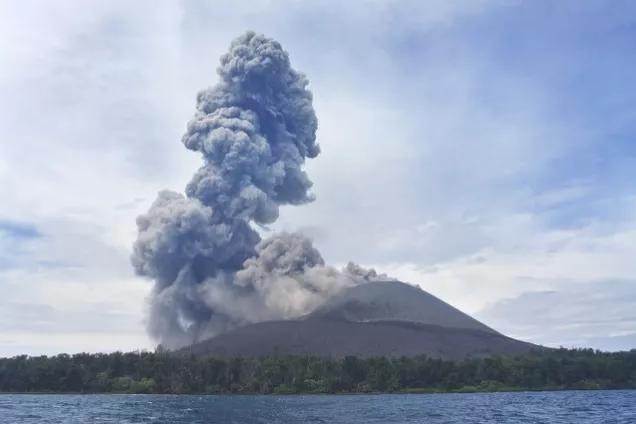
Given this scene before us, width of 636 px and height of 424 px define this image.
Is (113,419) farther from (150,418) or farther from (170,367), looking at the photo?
(170,367)

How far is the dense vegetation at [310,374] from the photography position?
5546 inches

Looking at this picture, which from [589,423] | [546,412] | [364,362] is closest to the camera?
[589,423]

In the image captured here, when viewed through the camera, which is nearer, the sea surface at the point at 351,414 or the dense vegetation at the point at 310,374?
the sea surface at the point at 351,414

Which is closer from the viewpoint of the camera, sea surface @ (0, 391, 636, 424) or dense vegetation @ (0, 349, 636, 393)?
sea surface @ (0, 391, 636, 424)

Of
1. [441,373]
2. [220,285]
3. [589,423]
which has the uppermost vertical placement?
[220,285]

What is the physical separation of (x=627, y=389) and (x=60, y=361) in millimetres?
116481

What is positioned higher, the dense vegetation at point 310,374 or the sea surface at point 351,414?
the dense vegetation at point 310,374

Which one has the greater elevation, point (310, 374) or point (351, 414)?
point (310, 374)

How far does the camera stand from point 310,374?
14162 cm

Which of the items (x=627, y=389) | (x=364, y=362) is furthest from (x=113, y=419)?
(x=627, y=389)

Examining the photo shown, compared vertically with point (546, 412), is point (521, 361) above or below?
above

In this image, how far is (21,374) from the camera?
158875 millimetres

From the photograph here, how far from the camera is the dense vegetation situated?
141 m

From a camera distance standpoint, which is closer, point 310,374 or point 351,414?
point 351,414
